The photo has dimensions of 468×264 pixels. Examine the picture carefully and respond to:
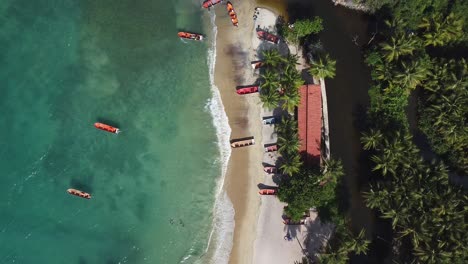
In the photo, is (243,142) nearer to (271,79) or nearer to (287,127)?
(287,127)

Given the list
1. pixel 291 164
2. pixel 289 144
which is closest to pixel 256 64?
pixel 289 144

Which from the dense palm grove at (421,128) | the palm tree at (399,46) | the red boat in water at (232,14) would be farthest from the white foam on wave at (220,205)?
the palm tree at (399,46)

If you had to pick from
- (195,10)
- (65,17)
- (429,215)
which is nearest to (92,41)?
(65,17)

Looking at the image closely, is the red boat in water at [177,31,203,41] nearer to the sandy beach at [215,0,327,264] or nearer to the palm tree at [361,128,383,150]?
the sandy beach at [215,0,327,264]

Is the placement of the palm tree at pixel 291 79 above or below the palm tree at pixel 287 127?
above

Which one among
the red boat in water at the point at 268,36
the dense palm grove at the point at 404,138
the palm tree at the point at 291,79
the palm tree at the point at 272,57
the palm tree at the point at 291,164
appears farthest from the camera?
the red boat in water at the point at 268,36

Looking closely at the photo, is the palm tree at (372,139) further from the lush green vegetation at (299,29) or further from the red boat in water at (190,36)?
the red boat in water at (190,36)

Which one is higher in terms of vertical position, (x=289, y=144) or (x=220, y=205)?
(x=289, y=144)
